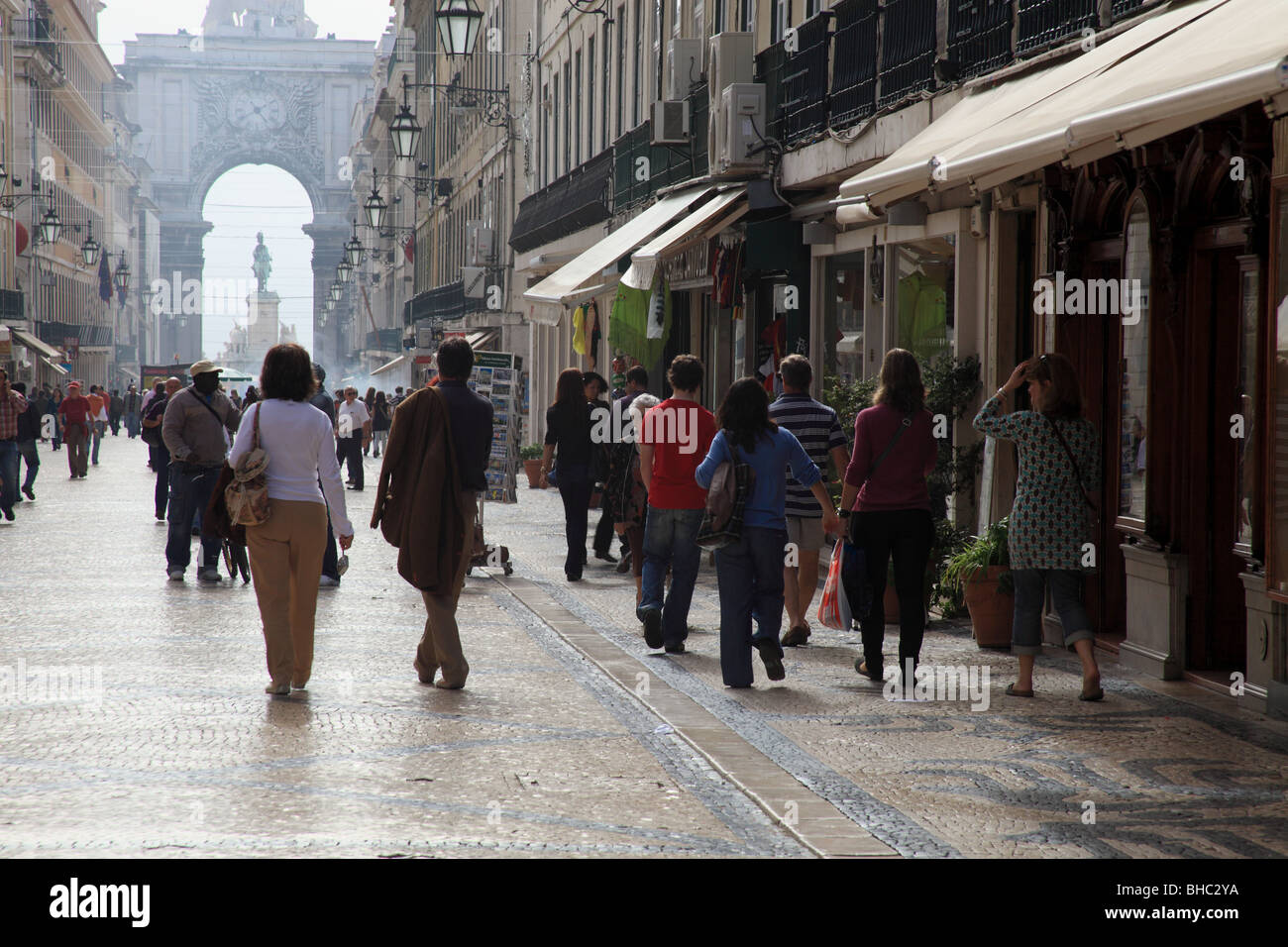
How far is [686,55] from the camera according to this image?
21938 mm

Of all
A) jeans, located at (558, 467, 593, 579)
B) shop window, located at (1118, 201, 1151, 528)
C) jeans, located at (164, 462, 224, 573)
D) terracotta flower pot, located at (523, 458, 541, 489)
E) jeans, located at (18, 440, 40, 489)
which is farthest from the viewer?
terracotta flower pot, located at (523, 458, 541, 489)

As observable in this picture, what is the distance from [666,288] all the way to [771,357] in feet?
5.11

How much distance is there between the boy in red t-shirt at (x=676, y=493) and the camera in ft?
36.4

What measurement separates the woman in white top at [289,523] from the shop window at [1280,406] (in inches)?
178

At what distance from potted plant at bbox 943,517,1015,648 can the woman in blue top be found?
1.71 metres

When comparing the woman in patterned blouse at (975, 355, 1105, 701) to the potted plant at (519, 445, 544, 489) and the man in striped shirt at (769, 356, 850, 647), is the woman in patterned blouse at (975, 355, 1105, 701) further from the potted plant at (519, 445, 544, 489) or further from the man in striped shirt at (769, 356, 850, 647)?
the potted plant at (519, 445, 544, 489)

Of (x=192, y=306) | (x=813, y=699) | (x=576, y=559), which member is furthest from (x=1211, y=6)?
(x=192, y=306)

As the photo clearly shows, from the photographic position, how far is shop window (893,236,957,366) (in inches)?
571

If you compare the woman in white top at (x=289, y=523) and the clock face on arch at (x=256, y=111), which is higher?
the clock face on arch at (x=256, y=111)

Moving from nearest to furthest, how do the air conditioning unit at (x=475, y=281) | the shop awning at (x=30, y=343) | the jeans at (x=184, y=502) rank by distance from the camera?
the jeans at (x=184, y=502), the air conditioning unit at (x=475, y=281), the shop awning at (x=30, y=343)

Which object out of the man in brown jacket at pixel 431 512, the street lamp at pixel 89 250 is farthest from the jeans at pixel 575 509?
the street lamp at pixel 89 250

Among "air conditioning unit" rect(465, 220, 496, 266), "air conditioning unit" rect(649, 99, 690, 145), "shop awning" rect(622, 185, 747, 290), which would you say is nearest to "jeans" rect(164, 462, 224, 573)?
"shop awning" rect(622, 185, 747, 290)

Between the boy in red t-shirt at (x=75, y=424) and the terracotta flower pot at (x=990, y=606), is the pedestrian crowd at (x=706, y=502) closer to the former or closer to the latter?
the terracotta flower pot at (x=990, y=606)

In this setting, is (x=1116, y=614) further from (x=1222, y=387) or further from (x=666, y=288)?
(x=666, y=288)
